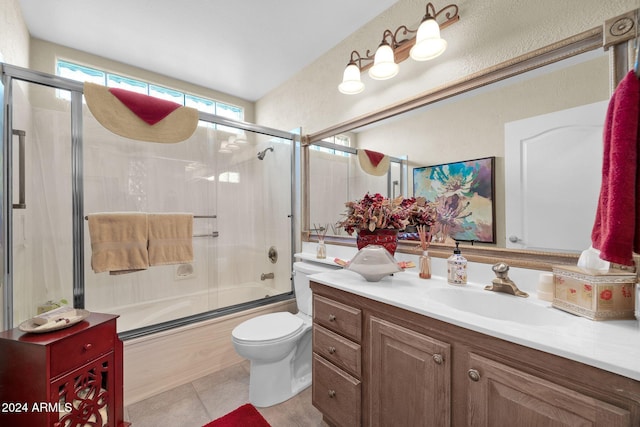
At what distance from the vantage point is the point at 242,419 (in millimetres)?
1521

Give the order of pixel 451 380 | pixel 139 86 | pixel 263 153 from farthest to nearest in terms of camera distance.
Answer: pixel 139 86 < pixel 263 153 < pixel 451 380

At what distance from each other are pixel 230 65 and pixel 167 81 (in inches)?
32.6

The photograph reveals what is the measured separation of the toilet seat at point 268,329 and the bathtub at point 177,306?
61cm

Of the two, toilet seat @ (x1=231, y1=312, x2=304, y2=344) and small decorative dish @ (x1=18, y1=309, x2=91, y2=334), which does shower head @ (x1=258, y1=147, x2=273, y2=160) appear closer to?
toilet seat @ (x1=231, y1=312, x2=304, y2=344)

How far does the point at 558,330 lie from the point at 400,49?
5.42ft

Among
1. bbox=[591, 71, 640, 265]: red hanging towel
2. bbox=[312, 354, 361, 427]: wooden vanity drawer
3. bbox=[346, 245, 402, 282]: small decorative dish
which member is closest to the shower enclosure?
bbox=[312, 354, 361, 427]: wooden vanity drawer

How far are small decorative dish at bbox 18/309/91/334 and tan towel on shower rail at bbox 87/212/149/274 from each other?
0.44 meters

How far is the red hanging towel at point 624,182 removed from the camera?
732mm

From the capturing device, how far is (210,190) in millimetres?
2350

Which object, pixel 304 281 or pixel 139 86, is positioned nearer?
pixel 304 281

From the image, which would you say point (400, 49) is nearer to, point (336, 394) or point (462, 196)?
point (462, 196)

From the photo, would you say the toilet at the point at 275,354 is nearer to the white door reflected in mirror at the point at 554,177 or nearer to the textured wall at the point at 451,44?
the white door reflected in mirror at the point at 554,177

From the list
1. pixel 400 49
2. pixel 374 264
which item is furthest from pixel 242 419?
pixel 400 49

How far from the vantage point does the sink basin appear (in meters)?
0.95
